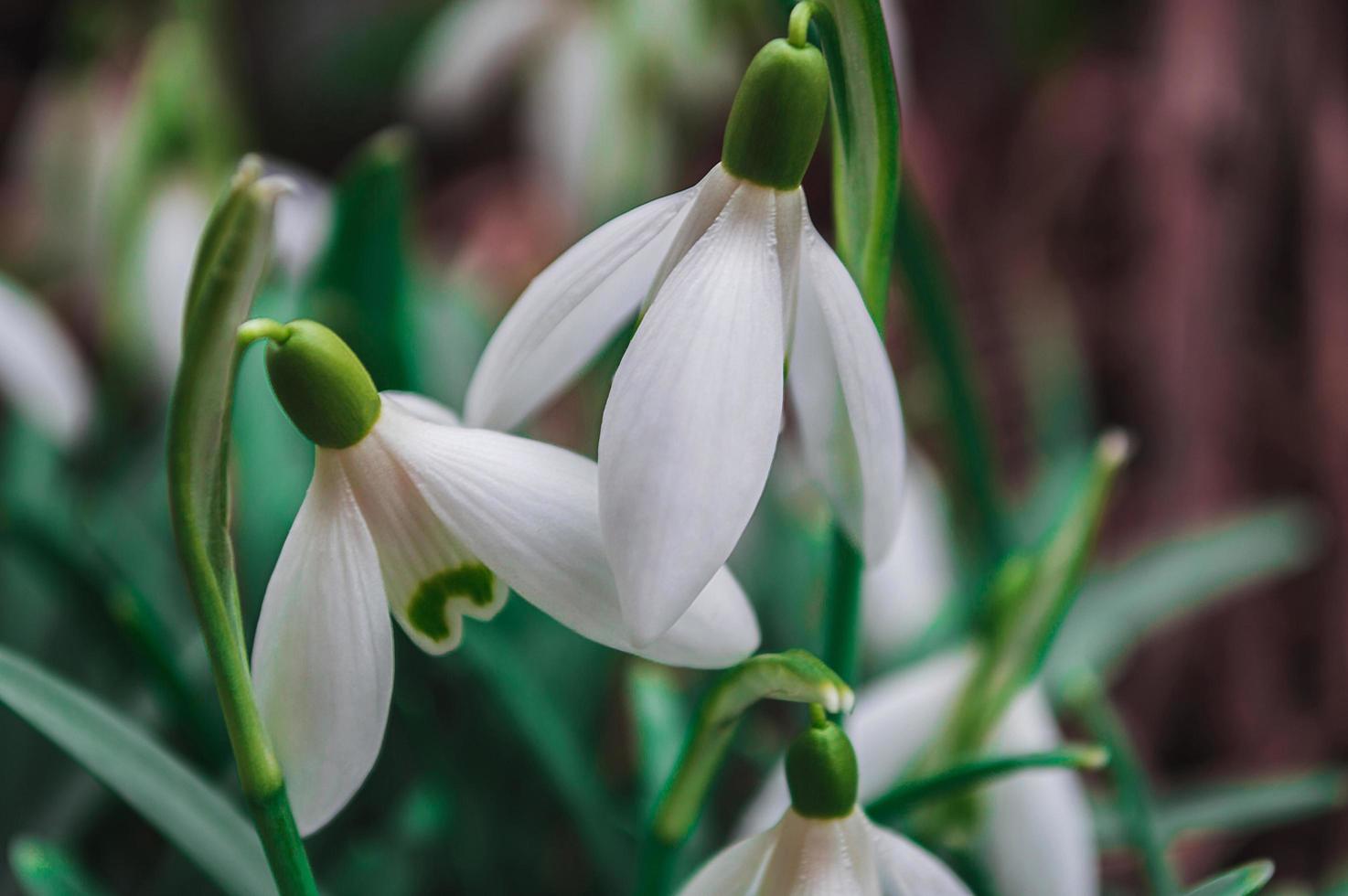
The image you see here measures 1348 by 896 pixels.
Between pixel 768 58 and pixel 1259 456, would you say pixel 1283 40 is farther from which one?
pixel 768 58

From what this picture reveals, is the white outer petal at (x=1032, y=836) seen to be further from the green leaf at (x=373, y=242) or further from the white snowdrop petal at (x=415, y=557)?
the green leaf at (x=373, y=242)

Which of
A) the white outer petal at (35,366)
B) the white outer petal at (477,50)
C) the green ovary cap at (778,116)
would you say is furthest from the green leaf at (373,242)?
the white outer petal at (477,50)

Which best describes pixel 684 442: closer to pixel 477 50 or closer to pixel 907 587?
pixel 907 587

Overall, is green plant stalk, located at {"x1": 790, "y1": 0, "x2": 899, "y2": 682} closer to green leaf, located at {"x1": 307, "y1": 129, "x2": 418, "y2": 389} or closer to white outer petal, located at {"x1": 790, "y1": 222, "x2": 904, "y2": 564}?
white outer petal, located at {"x1": 790, "y1": 222, "x2": 904, "y2": 564}

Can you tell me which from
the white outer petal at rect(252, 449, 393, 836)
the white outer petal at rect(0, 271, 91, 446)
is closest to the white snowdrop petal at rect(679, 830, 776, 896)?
the white outer petal at rect(252, 449, 393, 836)

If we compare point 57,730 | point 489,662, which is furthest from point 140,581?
point 57,730

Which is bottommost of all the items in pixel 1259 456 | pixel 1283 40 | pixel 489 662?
pixel 1259 456

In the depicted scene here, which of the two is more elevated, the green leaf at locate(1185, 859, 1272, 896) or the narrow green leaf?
the green leaf at locate(1185, 859, 1272, 896)
